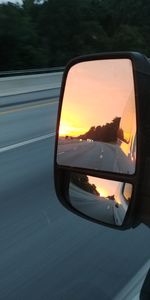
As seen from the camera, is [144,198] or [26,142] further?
[26,142]

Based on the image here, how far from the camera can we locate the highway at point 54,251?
421cm

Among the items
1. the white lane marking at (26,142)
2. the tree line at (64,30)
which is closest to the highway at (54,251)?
the white lane marking at (26,142)

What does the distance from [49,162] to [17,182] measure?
1562 mm

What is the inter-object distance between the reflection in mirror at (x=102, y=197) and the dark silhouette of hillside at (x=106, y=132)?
123 millimetres

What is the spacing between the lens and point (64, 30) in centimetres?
6053

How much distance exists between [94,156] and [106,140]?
0.28ft

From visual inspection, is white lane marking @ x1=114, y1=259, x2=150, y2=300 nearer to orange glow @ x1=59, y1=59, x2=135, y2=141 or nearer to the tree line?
orange glow @ x1=59, y1=59, x2=135, y2=141

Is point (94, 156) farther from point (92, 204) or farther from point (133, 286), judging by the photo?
point (133, 286)

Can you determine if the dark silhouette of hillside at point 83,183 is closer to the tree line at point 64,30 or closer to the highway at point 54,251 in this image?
the highway at point 54,251

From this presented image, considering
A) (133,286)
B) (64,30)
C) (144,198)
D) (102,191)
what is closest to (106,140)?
(102,191)

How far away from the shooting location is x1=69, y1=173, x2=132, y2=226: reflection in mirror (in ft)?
6.47

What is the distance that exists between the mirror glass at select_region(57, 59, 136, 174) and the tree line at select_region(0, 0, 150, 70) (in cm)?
4696

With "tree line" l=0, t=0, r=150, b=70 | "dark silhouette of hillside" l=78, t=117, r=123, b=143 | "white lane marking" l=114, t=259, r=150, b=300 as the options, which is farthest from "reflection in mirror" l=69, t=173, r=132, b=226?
"tree line" l=0, t=0, r=150, b=70

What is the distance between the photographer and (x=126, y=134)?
192cm
